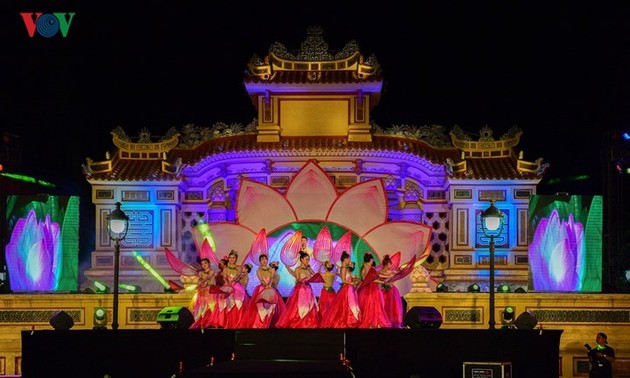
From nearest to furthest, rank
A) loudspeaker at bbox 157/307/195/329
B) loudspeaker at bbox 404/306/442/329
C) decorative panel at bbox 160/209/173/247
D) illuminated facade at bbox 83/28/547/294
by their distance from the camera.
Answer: loudspeaker at bbox 404/306/442/329
loudspeaker at bbox 157/307/195/329
illuminated facade at bbox 83/28/547/294
decorative panel at bbox 160/209/173/247

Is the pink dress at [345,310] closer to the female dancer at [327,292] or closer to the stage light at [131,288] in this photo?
the female dancer at [327,292]

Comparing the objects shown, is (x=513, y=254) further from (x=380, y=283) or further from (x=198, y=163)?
(x=198, y=163)

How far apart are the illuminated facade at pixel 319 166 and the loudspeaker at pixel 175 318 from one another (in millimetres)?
3403

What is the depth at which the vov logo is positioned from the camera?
1499 centimetres

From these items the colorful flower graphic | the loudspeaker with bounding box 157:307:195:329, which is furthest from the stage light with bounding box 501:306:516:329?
the colorful flower graphic

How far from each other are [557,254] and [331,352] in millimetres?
4963

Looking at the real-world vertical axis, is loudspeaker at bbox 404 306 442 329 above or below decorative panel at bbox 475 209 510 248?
below

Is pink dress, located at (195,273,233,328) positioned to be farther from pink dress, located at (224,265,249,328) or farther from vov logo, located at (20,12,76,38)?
vov logo, located at (20,12,76,38)

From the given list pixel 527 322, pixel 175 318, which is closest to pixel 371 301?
pixel 527 322

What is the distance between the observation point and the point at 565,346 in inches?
501

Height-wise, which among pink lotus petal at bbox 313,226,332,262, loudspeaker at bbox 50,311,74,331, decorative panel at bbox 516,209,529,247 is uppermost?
decorative panel at bbox 516,209,529,247

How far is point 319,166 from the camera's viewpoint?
50.8ft

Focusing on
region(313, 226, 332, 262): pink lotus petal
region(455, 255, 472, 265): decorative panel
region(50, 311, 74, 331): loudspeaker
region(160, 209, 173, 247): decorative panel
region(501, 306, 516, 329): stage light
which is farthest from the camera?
region(160, 209, 173, 247): decorative panel

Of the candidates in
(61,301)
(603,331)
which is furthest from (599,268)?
(61,301)
